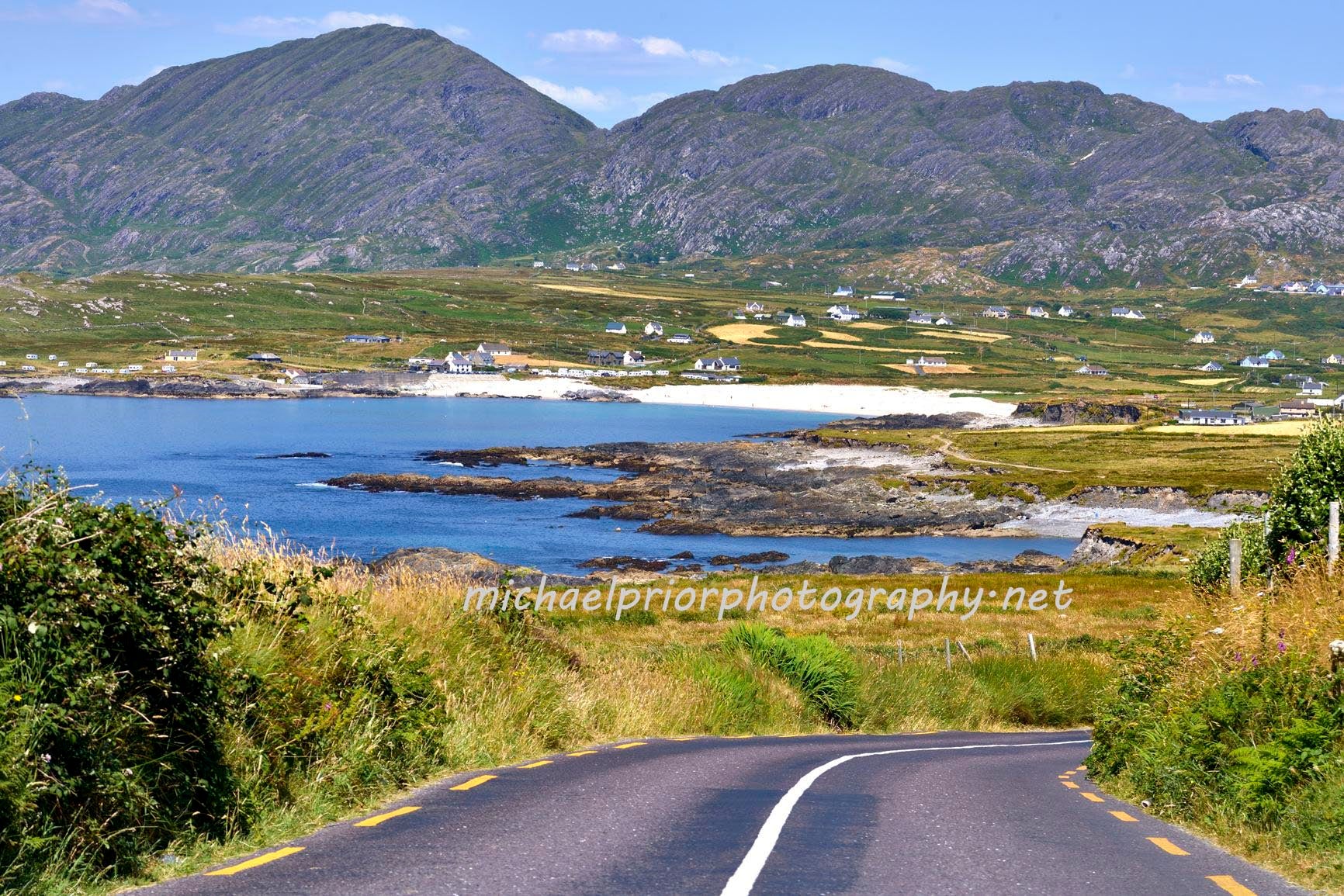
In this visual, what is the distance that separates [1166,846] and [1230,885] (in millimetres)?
1730

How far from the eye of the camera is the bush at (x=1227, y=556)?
28781 millimetres

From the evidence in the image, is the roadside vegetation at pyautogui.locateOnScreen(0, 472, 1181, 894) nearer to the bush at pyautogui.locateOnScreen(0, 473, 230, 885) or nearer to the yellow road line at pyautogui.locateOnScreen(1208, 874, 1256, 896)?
the bush at pyautogui.locateOnScreen(0, 473, 230, 885)

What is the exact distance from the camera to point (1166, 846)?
33.2ft

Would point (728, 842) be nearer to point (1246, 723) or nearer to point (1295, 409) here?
point (1246, 723)

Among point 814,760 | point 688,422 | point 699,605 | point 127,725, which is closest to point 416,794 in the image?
point 127,725

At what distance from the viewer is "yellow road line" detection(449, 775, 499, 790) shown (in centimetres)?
1111

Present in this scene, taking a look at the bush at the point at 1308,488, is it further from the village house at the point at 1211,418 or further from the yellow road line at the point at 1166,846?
the village house at the point at 1211,418

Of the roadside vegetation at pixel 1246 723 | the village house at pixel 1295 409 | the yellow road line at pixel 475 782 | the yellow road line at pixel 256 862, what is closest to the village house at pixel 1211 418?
the village house at pixel 1295 409

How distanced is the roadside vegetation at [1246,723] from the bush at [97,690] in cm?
813

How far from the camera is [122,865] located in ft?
24.8

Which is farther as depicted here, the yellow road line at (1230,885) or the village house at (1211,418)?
the village house at (1211,418)

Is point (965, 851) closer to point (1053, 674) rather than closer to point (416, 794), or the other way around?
point (416, 794)

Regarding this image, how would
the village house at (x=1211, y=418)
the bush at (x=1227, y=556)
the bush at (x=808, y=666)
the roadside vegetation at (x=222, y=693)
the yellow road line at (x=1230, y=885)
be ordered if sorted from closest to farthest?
the roadside vegetation at (x=222, y=693) → the yellow road line at (x=1230, y=885) → the bush at (x=808, y=666) → the bush at (x=1227, y=556) → the village house at (x=1211, y=418)

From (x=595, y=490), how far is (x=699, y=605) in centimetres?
4821
